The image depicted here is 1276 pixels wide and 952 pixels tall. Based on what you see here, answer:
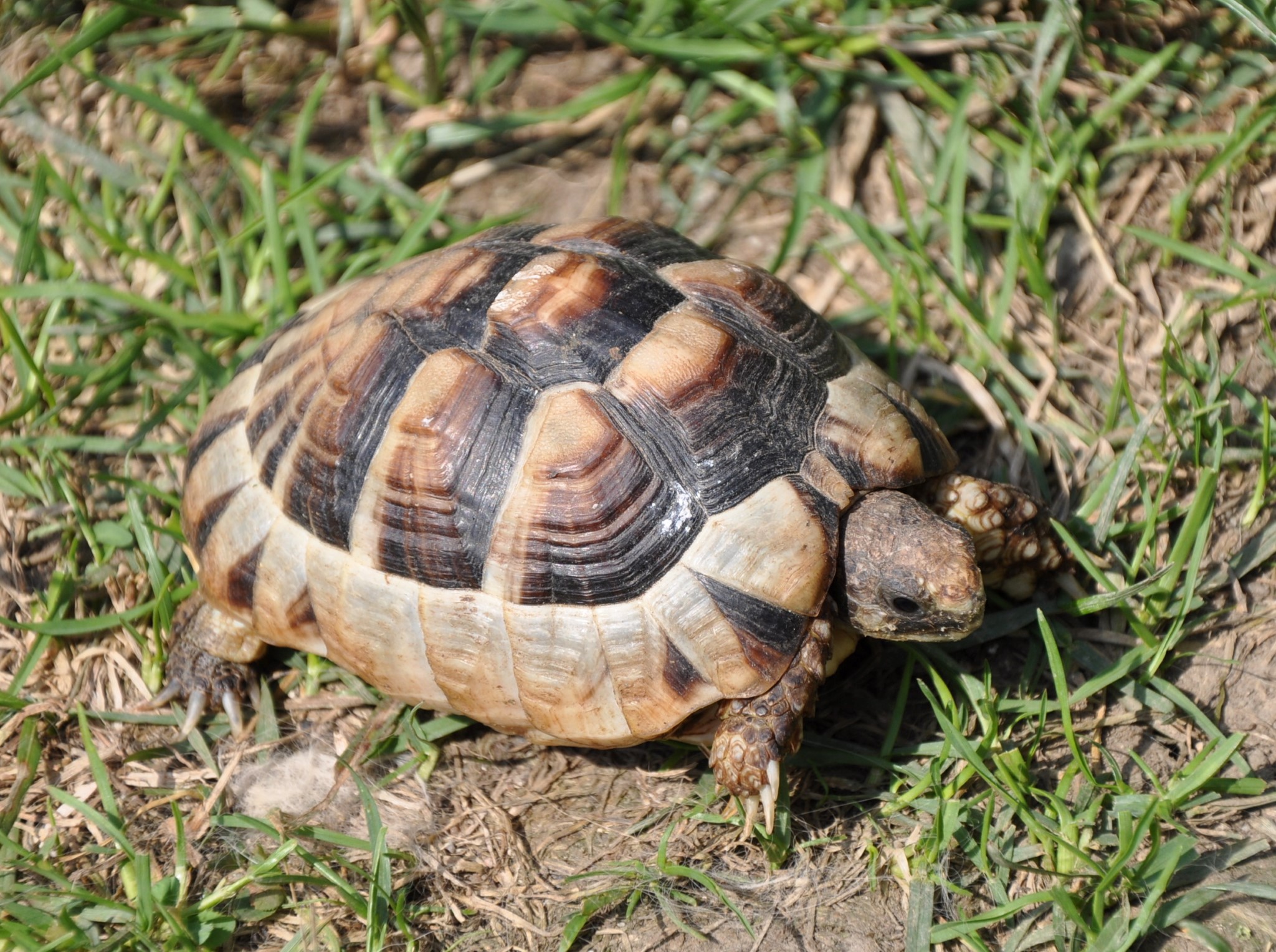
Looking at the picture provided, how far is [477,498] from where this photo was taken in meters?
2.76

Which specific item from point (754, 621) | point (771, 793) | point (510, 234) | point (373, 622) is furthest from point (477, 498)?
point (771, 793)

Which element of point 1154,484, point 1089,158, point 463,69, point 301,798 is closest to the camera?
point 301,798

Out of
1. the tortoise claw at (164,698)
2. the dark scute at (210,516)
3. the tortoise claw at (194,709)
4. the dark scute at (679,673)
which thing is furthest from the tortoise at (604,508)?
the tortoise claw at (164,698)

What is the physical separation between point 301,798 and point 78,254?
244 centimetres

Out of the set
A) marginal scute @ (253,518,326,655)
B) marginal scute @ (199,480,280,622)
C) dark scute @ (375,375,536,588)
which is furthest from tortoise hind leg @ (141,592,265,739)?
dark scute @ (375,375,536,588)

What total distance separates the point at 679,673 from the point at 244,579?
1380 mm

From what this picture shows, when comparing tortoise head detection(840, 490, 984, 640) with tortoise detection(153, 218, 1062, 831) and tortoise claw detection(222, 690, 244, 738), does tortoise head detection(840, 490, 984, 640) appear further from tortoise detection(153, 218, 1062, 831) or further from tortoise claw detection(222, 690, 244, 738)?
tortoise claw detection(222, 690, 244, 738)

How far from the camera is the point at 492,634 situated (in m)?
2.77

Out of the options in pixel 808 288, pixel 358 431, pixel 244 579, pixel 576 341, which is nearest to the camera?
pixel 576 341

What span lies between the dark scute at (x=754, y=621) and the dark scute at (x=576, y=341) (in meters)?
0.63

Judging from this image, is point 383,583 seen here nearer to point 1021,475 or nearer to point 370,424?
point 370,424

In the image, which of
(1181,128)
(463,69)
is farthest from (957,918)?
(463,69)

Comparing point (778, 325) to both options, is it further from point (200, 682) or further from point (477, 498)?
point (200, 682)

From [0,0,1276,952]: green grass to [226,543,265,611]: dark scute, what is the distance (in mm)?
357
